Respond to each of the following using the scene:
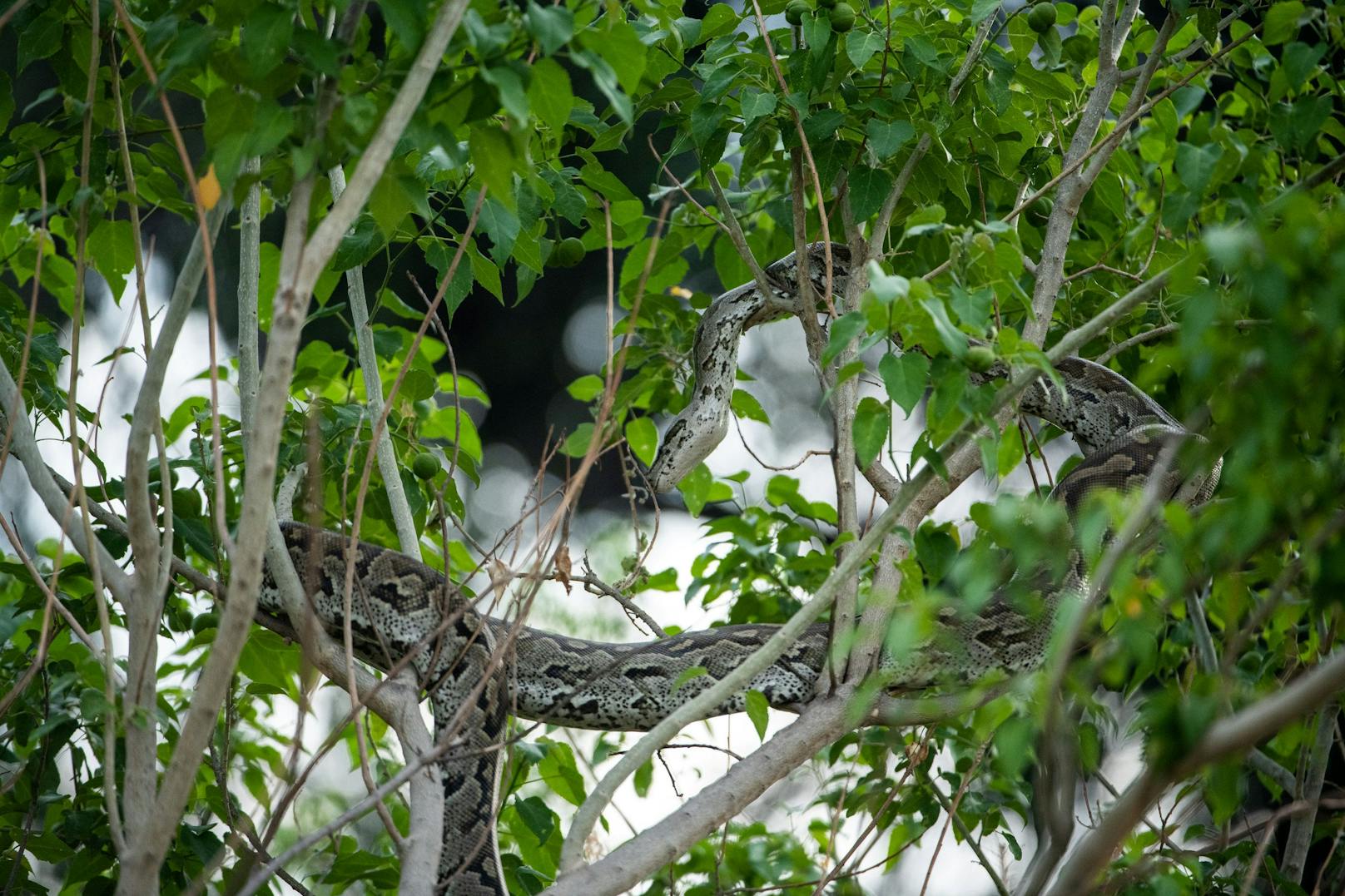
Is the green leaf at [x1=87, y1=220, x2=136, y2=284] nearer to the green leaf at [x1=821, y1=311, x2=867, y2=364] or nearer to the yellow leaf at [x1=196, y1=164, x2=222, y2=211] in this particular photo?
the yellow leaf at [x1=196, y1=164, x2=222, y2=211]

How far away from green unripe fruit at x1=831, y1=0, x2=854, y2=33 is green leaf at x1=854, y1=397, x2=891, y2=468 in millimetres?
→ 1318

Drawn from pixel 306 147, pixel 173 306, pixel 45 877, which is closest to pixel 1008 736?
pixel 306 147

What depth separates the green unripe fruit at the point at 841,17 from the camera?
3641 millimetres

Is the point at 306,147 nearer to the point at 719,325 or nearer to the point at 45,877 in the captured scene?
the point at 719,325

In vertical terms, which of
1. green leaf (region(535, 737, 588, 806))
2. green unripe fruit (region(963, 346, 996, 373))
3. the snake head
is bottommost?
green unripe fruit (region(963, 346, 996, 373))

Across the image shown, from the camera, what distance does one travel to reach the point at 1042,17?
411 cm

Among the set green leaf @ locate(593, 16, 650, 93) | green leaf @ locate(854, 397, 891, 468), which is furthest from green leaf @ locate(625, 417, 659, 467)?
green leaf @ locate(593, 16, 650, 93)

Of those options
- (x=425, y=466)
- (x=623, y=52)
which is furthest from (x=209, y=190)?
(x=425, y=466)

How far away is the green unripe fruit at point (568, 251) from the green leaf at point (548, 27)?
2310 mm

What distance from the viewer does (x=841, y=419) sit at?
3.79 metres

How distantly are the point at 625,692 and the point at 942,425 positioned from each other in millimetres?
2418

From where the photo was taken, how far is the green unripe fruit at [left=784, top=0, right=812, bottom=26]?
145 inches

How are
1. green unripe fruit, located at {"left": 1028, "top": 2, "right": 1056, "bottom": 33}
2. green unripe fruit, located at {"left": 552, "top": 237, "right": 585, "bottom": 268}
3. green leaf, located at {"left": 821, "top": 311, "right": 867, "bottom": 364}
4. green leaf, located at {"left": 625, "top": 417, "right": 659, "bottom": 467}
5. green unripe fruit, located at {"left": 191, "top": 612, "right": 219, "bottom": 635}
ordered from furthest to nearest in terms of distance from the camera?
green leaf, located at {"left": 625, "top": 417, "right": 659, "bottom": 467}
green unripe fruit, located at {"left": 552, "top": 237, "right": 585, "bottom": 268}
green unripe fruit, located at {"left": 191, "top": 612, "right": 219, "bottom": 635}
green unripe fruit, located at {"left": 1028, "top": 2, "right": 1056, "bottom": 33}
green leaf, located at {"left": 821, "top": 311, "right": 867, "bottom": 364}

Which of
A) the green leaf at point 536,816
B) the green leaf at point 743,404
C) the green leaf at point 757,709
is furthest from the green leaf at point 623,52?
the green leaf at point 743,404
